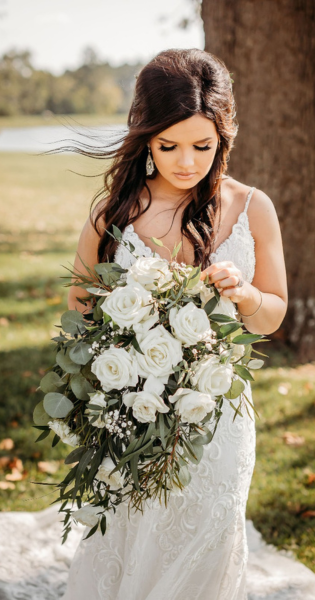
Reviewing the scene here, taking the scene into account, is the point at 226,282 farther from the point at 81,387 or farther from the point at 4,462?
the point at 4,462

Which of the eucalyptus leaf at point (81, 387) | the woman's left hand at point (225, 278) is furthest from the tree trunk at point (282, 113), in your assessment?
the eucalyptus leaf at point (81, 387)

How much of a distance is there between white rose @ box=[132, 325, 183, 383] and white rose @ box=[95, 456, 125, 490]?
37 centimetres

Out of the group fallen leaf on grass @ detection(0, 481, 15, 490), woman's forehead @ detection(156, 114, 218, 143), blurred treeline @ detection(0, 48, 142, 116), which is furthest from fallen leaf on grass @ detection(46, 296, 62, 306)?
blurred treeline @ detection(0, 48, 142, 116)

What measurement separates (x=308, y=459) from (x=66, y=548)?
6.45 ft

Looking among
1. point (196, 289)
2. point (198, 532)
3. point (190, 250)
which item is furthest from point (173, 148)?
point (198, 532)

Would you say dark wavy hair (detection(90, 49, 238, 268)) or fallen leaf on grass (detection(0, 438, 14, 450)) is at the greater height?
dark wavy hair (detection(90, 49, 238, 268))

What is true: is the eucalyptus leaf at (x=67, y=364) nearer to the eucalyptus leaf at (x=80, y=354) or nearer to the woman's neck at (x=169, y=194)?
the eucalyptus leaf at (x=80, y=354)

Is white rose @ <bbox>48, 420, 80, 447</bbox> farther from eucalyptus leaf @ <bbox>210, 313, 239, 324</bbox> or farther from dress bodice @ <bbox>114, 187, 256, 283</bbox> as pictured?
dress bodice @ <bbox>114, 187, 256, 283</bbox>

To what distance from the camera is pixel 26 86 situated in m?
41.0

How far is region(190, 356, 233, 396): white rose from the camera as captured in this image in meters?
1.89

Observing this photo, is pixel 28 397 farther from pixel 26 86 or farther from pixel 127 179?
pixel 26 86

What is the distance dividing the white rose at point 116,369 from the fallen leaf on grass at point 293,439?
3175 mm

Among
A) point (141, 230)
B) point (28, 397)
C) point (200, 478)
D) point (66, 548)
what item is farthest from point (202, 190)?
point (28, 397)

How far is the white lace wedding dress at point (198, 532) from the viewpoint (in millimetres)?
2420
